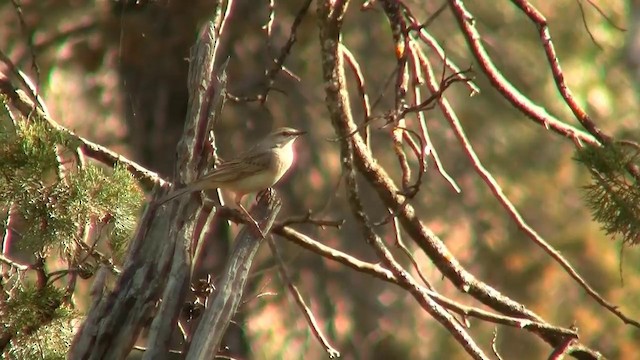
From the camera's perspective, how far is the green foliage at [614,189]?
9.00 feet

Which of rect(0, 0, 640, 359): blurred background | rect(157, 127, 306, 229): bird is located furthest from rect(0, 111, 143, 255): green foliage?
rect(0, 0, 640, 359): blurred background

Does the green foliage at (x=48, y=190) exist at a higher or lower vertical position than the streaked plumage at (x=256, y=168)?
lower

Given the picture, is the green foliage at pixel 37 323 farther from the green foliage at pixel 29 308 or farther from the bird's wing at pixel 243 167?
the bird's wing at pixel 243 167

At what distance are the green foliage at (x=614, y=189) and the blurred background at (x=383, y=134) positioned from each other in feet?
11.0

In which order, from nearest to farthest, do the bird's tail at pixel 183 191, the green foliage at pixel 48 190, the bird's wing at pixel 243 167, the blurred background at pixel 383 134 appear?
1. the green foliage at pixel 48 190
2. the bird's tail at pixel 183 191
3. the bird's wing at pixel 243 167
4. the blurred background at pixel 383 134

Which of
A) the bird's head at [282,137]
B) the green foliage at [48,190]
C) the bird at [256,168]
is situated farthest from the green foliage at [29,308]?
the bird's head at [282,137]

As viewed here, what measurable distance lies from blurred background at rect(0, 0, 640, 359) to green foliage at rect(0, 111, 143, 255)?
117 inches

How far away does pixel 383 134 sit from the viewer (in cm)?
829

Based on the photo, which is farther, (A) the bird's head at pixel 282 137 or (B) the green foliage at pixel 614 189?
(A) the bird's head at pixel 282 137

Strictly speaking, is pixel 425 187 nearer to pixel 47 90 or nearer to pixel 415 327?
pixel 415 327

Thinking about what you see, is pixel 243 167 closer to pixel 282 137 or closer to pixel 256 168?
pixel 256 168

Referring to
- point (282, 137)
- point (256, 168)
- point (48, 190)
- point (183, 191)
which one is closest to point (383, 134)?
point (282, 137)

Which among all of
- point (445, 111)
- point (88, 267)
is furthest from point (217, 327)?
point (445, 111)

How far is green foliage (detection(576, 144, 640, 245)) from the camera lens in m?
2.74
